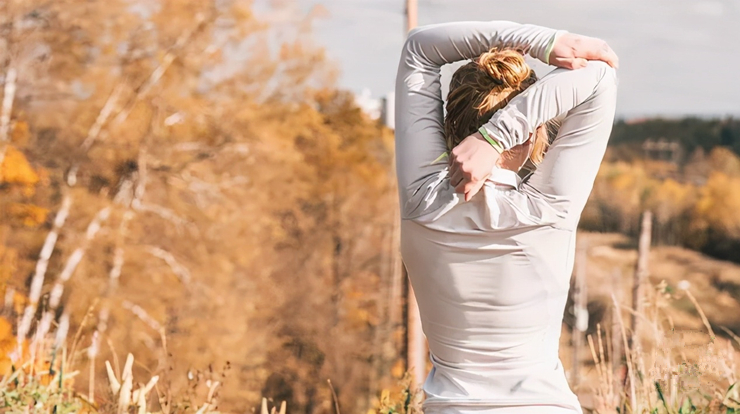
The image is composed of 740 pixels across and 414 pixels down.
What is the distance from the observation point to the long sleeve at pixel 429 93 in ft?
2.68

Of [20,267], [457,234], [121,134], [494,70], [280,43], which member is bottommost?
[20,267]

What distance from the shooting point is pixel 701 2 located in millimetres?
23641

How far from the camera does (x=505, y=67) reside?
799mm

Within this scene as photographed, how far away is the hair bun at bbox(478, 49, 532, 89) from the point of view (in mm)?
798

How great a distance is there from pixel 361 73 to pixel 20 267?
28.2 ft

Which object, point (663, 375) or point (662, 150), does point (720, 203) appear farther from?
point (663, 375)

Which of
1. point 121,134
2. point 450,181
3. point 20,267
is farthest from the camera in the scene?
point 121,134

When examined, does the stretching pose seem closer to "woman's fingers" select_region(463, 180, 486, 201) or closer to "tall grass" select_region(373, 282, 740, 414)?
"woman's fingers" select_region(463, 180, 486, 201)

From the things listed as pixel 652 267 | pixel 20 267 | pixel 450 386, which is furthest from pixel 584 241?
pixel 450 386

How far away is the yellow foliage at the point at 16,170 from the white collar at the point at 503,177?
11.7 m

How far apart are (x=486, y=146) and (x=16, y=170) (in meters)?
12.0

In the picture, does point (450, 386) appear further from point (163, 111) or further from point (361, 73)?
point (361, 73)

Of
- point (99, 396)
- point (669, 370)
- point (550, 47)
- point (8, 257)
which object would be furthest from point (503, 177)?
point (8, 257)

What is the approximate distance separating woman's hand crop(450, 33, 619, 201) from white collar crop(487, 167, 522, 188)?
0.02m
